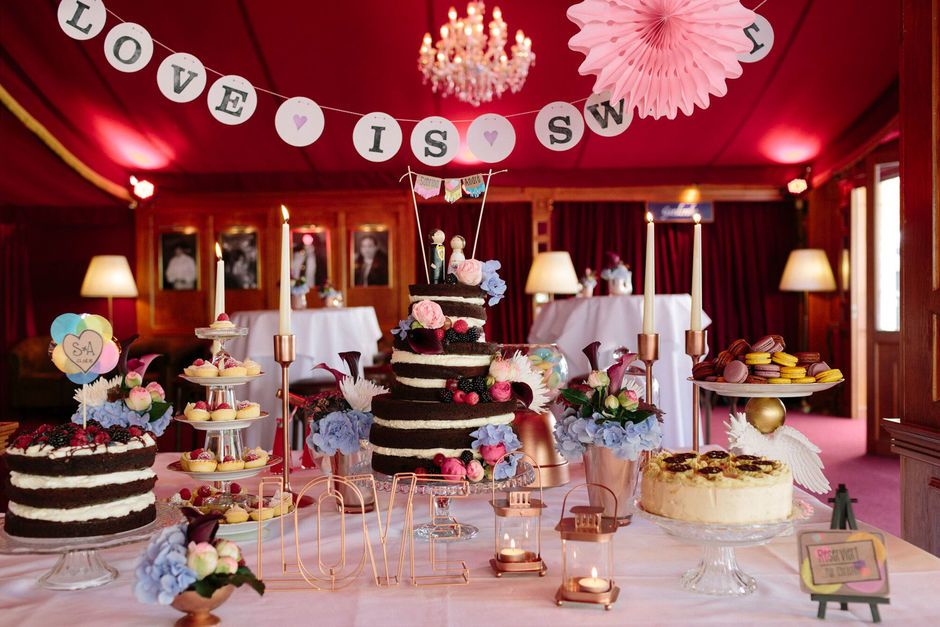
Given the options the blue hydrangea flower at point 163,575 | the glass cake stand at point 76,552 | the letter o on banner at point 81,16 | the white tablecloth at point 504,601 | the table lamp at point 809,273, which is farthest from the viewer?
the table lamp at point 809,273

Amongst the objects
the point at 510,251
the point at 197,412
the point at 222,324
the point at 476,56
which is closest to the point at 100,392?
the point at 197,412

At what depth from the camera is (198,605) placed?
→ 1.03 m

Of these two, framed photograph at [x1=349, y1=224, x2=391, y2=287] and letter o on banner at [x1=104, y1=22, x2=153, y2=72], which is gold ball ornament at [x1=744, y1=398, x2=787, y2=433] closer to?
letter o on banner at [x1=104, y1=22, x2=153, y2=72]

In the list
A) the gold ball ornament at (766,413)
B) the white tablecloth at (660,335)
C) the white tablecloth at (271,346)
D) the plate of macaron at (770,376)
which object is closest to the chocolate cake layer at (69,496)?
the plate of macaron at (770,376)

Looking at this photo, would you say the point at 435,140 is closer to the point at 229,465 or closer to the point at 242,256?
the point at 229,465

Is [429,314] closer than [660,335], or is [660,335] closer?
[429,314]

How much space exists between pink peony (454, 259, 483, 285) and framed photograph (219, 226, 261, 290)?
761 cm

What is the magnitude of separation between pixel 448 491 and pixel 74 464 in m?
0.65

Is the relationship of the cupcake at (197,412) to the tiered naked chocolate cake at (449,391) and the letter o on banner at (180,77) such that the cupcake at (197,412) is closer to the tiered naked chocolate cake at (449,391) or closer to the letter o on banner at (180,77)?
the tiered naked chocolate cake at (449,391)

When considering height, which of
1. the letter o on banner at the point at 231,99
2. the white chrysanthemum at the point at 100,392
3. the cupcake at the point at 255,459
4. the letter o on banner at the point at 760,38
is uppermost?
the letter o on banner at the point at 760,38

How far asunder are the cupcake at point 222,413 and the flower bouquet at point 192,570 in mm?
753

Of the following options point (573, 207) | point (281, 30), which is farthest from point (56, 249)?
point (573, 207)

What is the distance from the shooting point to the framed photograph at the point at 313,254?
29.4ft

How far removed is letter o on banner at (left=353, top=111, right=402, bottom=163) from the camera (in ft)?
8.89
